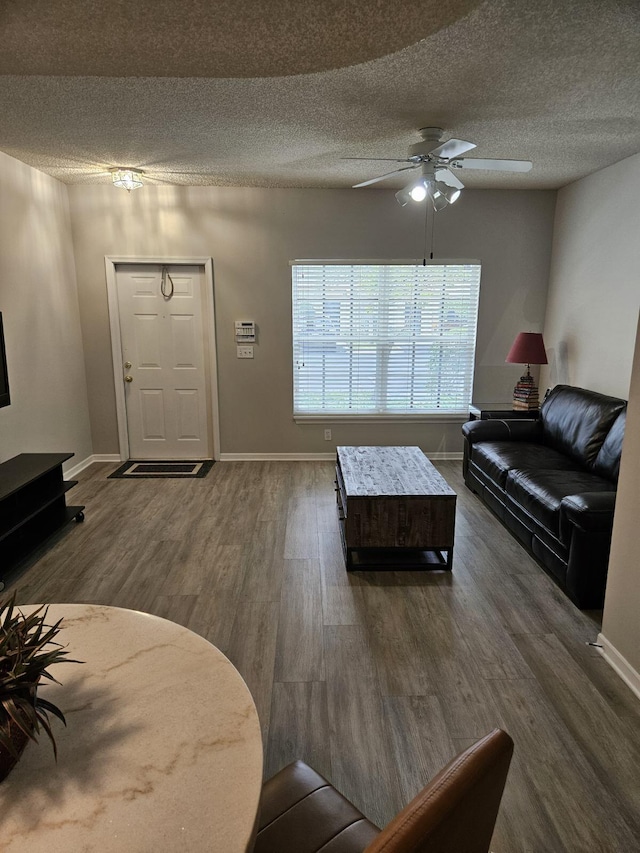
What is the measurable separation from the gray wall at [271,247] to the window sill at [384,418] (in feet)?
0.83

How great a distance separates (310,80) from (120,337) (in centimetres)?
331

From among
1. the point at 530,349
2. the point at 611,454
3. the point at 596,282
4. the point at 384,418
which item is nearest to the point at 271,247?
the point at 384,418

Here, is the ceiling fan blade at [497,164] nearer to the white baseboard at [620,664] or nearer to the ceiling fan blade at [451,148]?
the ceiling fan blade at [451,148]

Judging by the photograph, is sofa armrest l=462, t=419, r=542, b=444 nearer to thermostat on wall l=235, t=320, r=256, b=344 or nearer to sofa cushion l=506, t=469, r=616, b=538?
sofa cushion l=506, t=469, r=616, b=538

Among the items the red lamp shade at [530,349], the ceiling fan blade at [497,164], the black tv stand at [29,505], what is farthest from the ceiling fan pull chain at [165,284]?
the red lamp shade at [530,349]

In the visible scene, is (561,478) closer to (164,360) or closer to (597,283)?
(597,283)

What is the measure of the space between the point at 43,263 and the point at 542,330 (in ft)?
15.6

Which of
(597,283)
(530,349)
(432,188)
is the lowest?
(530,349)

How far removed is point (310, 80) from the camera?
8.22 ft

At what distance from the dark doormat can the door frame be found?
0.21 meters

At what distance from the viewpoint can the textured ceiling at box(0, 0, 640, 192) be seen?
1.96 metres

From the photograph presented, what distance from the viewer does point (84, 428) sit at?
5.05 metres

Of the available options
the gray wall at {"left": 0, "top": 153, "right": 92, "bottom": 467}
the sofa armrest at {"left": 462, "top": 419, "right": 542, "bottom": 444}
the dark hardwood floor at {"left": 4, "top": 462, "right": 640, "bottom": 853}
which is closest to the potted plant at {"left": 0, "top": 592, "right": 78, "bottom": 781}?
the dark hardwood floor at {"left": 4, "top": 462, "right": 640, "bottom": 853}

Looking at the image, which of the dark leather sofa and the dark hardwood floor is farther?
the dark leather sofa
